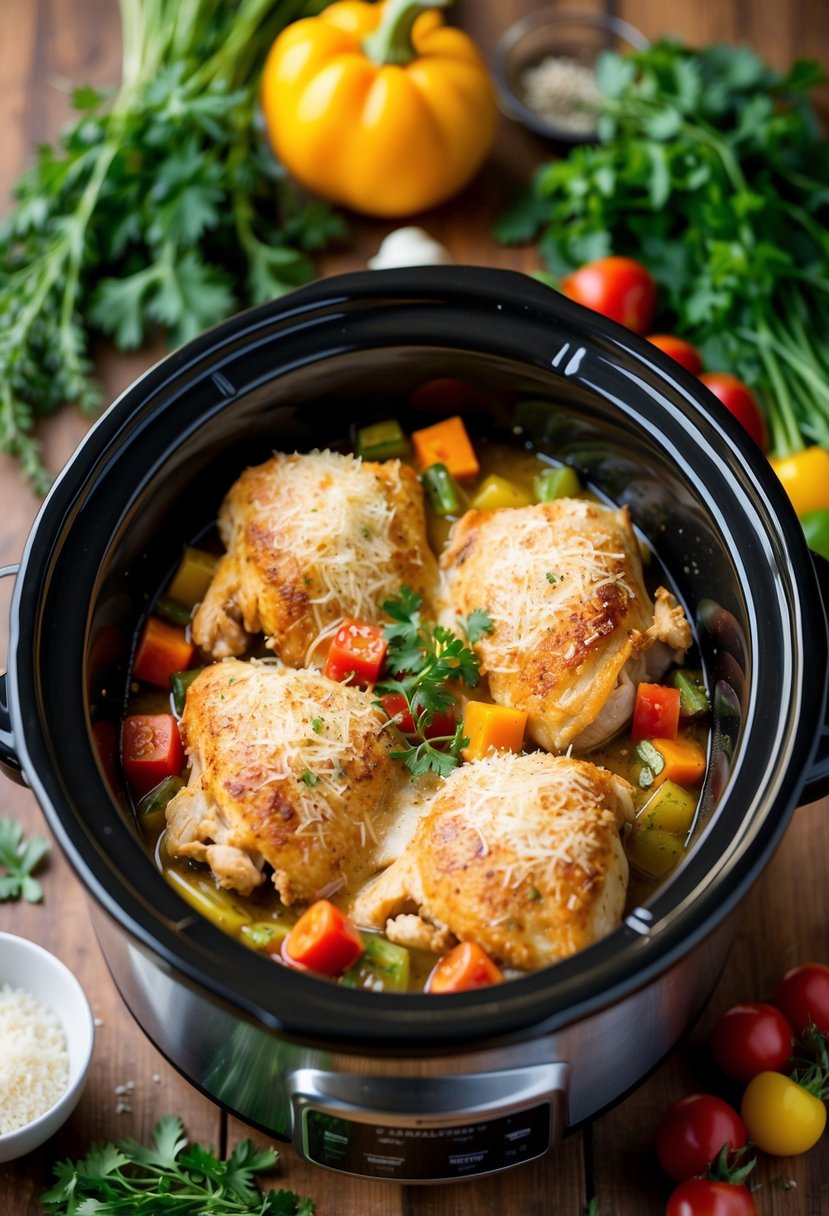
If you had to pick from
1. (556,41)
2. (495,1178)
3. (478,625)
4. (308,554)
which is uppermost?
(556,41)

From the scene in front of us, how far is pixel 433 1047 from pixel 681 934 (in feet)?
1.44

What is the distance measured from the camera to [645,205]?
3955 mm

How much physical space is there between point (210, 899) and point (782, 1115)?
1.28 meters

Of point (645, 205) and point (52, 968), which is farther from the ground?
point (645, 205)

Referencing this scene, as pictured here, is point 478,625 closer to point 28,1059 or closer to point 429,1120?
point 429,1120

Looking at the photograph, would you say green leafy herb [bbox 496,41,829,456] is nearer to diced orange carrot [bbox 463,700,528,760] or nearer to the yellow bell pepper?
the yellow bell pepper

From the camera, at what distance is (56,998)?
9.66 feet

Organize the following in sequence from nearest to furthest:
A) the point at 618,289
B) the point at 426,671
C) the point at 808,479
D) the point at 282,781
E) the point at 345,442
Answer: the point at 282,781
the point at 426,671
the point at 345,442
the point at 808,479
the point at 618,289

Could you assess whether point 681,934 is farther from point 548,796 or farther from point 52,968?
point 52,968

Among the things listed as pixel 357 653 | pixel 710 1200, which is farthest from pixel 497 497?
pixel 710 1200

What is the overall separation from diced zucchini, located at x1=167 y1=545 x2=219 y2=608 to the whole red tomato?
1.42 metres

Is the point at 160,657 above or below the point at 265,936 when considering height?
above

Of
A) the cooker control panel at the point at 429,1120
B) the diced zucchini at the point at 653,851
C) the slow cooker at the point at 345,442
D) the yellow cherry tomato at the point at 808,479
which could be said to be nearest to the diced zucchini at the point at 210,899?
the slow cooker at the point at 345,442

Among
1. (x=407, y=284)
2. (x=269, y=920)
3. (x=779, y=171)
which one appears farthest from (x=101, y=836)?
(x=779, y=171)
